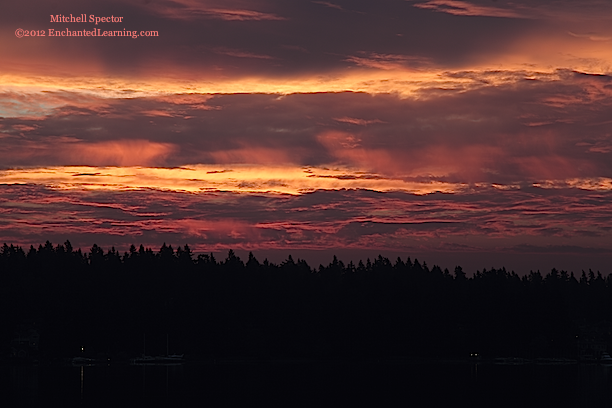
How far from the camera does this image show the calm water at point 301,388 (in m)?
121

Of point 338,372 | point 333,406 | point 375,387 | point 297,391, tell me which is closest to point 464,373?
point 338,372

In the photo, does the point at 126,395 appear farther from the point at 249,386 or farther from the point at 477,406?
the point at 477,406

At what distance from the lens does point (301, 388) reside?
142125 mm

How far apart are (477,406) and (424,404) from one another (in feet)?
22.4

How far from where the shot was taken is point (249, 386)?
5743 inches

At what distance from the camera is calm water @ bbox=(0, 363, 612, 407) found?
120562mm

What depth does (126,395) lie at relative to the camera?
131750 mm

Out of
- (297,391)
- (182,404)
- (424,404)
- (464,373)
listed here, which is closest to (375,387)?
(297,391)

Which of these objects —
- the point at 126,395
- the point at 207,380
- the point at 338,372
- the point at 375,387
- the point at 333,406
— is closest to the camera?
the point at 333,406

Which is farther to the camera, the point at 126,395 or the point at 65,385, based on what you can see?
the point at 65,385

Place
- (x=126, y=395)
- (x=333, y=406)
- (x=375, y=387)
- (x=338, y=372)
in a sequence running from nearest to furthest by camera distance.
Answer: (x=333, y=406), (x=126, y=395), (x=375, y=387), (x=338, y=372)

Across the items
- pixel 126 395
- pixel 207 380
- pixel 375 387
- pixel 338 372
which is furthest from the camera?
pixel 338 372

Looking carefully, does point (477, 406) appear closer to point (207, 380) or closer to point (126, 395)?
point (126, 395)

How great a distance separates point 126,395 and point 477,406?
51.0 metres
